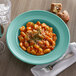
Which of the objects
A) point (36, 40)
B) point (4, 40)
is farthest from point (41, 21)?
point (4, 40)

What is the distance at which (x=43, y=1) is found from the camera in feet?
4.61

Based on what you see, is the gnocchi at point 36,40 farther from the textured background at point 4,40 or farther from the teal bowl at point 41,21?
the textured background at point 4,40

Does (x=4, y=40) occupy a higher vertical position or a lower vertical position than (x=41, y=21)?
lower

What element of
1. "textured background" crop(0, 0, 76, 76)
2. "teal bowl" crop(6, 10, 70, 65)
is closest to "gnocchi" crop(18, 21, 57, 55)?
"teal bowl" crop(6, 10, 70, 65)

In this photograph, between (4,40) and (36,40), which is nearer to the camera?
(36,40)

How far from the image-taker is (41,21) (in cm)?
125

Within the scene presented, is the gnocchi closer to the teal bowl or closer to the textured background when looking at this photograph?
the teal bowl

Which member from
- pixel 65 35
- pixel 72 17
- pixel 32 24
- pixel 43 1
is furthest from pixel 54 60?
pixel 43 1

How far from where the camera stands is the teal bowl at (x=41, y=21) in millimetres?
1120

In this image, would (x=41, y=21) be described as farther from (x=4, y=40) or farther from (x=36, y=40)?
(x=4, y=40)

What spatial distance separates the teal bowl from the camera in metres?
1.12

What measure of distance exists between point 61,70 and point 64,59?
86 millimetres

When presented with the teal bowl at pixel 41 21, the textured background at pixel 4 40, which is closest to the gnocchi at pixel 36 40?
the teal bowl at pixel 41 21

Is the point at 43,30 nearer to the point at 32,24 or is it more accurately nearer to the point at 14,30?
the point at 32,24
